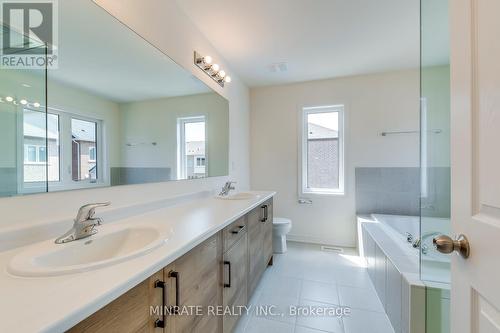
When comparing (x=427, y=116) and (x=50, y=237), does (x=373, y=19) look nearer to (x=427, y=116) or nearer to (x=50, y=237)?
(x=427, y=116)

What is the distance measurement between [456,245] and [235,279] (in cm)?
116

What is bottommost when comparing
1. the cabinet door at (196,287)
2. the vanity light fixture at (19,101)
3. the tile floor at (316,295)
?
the tile floor at (316,295)

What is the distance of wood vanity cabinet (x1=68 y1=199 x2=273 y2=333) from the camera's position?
60cm

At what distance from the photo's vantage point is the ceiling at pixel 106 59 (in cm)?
98

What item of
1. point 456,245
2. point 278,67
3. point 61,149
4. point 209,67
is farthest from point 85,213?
point 278,67

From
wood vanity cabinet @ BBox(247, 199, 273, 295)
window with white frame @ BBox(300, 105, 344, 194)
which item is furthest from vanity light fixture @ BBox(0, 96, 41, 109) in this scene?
window with white frame @ BBox(300, 105, 344, 194)

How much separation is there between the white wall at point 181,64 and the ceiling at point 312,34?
16 cm

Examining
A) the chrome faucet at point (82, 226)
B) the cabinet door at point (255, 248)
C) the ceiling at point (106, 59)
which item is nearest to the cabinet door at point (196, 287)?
the chrome faucet at point (82, 226)

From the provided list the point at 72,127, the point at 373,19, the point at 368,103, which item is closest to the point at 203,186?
the point at 72,127

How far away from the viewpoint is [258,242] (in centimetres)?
193

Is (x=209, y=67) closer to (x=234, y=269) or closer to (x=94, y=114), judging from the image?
(x=94, y=114)

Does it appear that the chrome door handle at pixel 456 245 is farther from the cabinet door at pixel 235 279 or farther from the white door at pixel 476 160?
the cabinet door at pixel 235 279

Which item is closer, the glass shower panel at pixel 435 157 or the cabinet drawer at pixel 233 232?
the glass shower panel at pixel 435 157

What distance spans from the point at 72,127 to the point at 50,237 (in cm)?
49
